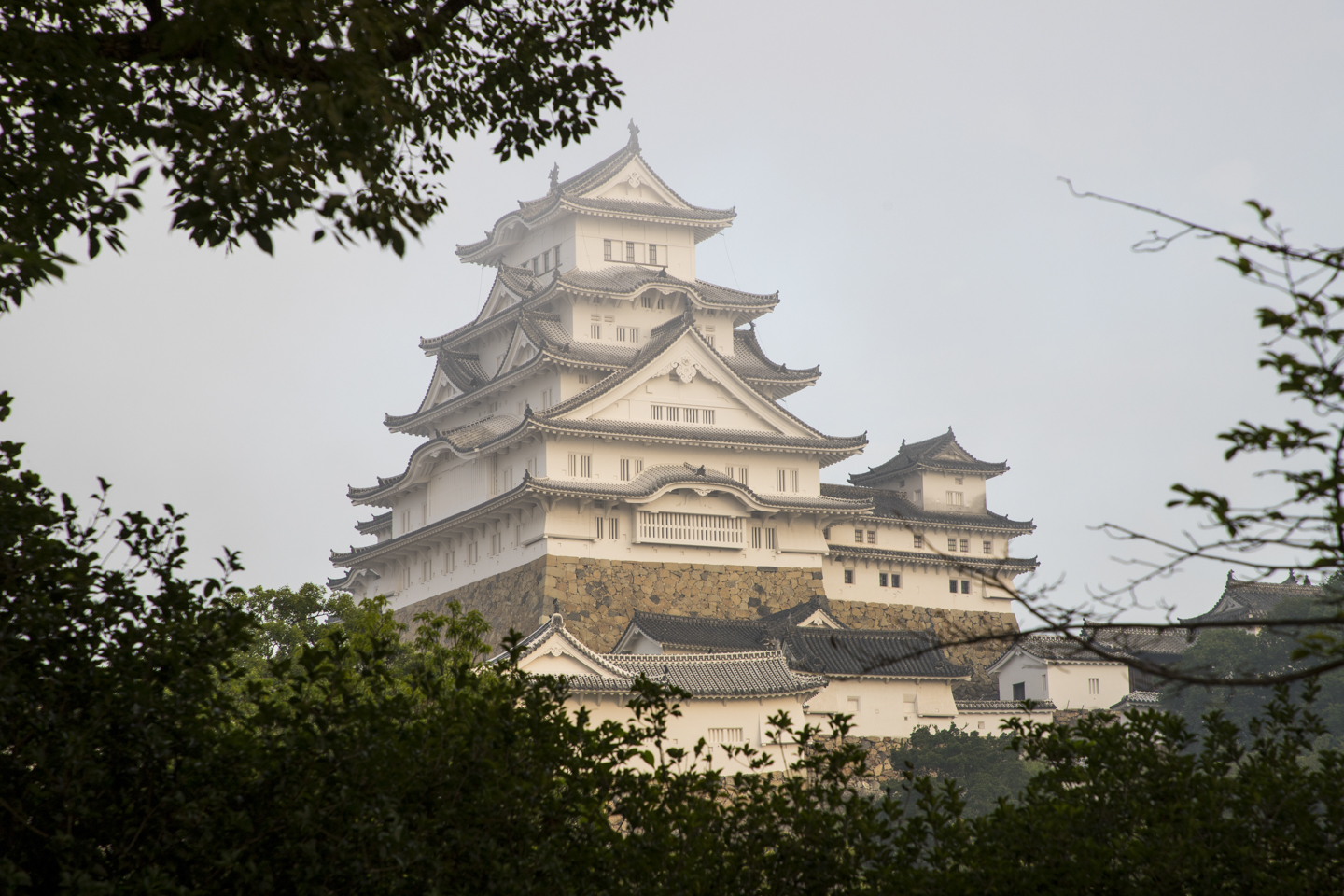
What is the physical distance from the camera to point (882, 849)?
6.75 metres

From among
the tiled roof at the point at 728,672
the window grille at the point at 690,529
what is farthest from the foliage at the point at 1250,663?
the tiled roof at the point at 728,672

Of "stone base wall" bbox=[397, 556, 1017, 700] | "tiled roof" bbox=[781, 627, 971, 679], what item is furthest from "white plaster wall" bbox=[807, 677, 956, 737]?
"stone base wall" bbox=[397, 556, 1017, 700]

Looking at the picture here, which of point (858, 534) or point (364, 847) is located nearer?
point (364, 847)

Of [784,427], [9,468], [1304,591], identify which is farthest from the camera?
[1304,591]

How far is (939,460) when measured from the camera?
38.2 metres

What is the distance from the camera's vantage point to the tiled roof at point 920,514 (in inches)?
1421

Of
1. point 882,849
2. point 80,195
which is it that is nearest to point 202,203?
point 80,195

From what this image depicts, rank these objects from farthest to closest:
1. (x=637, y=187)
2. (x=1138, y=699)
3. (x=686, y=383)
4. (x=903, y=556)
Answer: (x=637, y=187) < (x=903, y=556) < (x=1138, y=699) < (x=686, y=383)

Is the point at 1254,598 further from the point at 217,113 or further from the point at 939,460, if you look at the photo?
the point at 217,113

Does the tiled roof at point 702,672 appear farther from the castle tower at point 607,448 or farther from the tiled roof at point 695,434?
the tiled roof at point 695,434

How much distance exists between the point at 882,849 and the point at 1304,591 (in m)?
39.0

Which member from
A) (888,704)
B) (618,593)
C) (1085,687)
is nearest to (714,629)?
(618,593)

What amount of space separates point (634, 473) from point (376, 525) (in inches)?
442

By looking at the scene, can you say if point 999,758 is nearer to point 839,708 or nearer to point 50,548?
point 839,708
